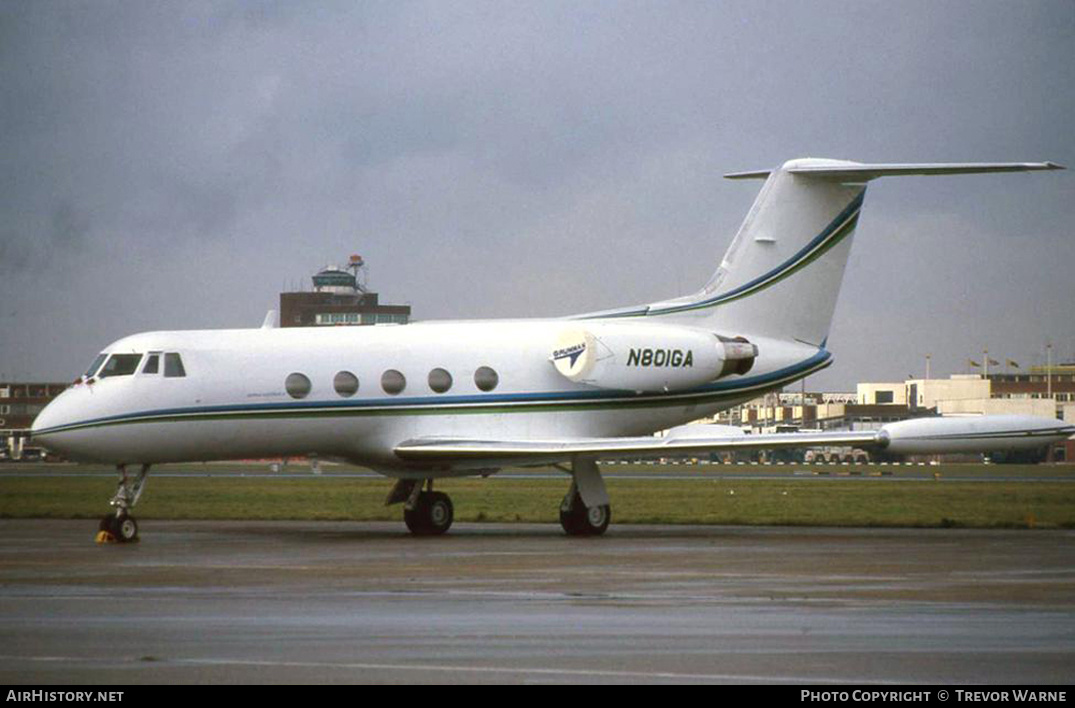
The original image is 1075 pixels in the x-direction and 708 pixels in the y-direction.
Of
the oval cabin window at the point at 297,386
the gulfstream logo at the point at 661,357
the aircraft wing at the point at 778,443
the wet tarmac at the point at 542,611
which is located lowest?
the wet tarmac at the point at 542,611

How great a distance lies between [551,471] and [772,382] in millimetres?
49350

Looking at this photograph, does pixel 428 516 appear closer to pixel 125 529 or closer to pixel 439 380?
pixel 439 380

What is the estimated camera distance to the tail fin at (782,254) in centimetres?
3306

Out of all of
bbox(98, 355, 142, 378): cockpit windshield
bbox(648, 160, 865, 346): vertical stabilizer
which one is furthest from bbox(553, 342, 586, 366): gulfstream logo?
bbox(98, 355, 142, 378): cockpit windshield

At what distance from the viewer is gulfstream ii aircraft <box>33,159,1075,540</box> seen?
27.9m

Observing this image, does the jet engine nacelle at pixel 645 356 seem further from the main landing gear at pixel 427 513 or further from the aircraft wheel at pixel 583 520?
the main landing gear at pixel 427 513

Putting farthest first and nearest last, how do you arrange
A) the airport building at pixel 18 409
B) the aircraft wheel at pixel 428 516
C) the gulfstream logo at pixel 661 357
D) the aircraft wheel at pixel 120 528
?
the airport building at pixel 18 409 → the gulfstream logo at pixel 661 357 → the aircraft wheel at pixel 428 516 → the aircraft wheel at pixel 120 528

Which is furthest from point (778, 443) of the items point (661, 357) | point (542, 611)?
point (542, 611)

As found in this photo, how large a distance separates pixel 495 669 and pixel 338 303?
160593mm

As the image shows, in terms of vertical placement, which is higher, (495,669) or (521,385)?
(521,385)

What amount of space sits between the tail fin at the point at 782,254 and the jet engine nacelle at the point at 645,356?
900 mm

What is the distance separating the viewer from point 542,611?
15938mm

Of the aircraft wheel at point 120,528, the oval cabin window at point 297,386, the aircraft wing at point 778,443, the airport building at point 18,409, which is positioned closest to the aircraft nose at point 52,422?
the aircraft wheel at point 120,528
